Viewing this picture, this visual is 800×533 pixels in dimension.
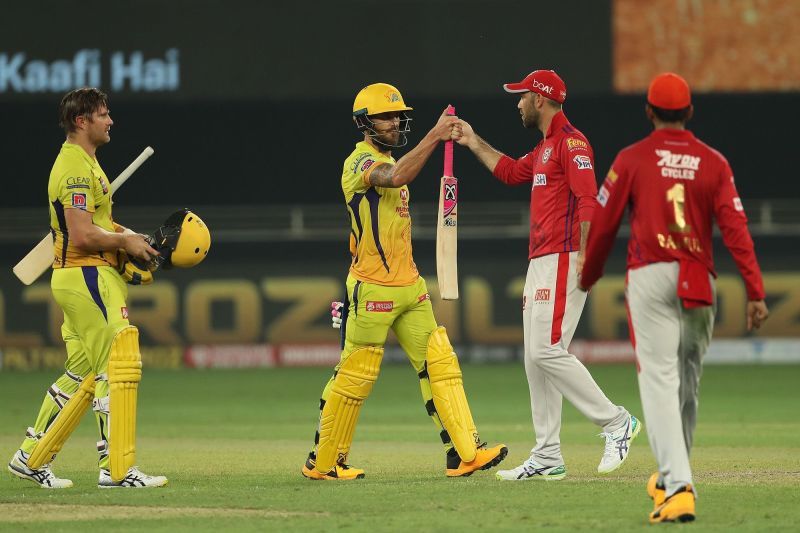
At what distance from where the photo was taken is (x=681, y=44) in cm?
2069

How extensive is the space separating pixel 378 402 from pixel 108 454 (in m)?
7.65

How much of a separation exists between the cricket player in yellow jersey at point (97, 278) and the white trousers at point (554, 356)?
2.20 m

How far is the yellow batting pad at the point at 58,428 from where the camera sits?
27.0 feet

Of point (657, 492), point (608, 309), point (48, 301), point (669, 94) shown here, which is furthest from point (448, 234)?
point (48, 301)

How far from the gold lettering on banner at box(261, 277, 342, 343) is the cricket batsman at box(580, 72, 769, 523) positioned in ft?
46.3

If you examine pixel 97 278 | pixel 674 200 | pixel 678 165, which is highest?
pixel 678 165

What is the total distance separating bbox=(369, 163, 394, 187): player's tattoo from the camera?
26.5 ft

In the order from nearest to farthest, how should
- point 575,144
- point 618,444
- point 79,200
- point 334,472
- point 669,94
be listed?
1. point 669,94
2. point 79,200
3. point 575,144
4. point 618,444
5. point 334,472

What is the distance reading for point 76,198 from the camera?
310 inches

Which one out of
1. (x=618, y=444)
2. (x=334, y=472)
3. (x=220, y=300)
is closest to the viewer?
(x=618, y=444)

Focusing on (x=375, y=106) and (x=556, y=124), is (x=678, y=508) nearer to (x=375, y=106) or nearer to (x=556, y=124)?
(x=556, y=124)

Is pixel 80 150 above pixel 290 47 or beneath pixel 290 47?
beneath

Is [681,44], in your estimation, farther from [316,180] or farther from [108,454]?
[108,454]

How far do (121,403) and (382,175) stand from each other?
196 centimetres
